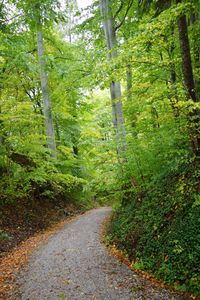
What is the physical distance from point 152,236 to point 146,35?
436cm

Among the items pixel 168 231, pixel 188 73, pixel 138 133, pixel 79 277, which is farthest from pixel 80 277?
pixel 138 133

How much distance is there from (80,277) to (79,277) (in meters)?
0.02

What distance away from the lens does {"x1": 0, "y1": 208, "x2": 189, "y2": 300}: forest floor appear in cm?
426

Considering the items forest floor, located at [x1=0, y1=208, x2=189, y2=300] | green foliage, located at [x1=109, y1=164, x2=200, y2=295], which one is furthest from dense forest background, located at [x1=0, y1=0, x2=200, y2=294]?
forest floor, located at [x1=0, y1=208, x2=189, y2=300]

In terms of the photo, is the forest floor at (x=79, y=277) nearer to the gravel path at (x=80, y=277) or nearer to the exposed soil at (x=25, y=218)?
the gravel path at (x=80, y=277)

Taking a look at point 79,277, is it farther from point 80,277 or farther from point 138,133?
point 138,133

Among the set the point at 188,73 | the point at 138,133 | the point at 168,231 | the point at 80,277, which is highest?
the point at 188,73

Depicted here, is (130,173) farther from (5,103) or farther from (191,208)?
(5,103)

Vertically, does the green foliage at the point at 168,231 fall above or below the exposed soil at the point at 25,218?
above

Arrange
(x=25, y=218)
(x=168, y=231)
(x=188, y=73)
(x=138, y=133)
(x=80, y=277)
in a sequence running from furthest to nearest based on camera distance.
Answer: (x=25, y=218) < (x=138, y=133) < (x=188, y=73) < (x=168, y=231) < (x=80, y=277)

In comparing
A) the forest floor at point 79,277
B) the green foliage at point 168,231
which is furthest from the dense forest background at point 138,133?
the forest floor at point 79,277

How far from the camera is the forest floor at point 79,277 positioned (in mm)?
4262

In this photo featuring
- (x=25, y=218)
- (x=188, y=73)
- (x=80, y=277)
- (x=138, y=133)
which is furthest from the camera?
(x=25, y=218)

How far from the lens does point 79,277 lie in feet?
16.3
